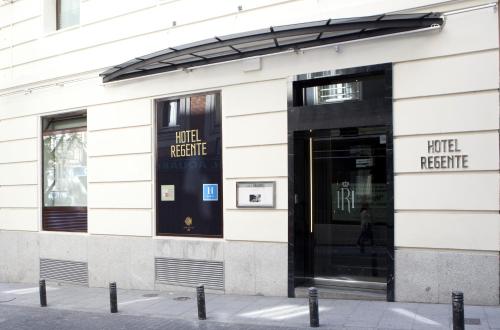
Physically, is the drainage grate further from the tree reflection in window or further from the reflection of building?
the tree reflection in window

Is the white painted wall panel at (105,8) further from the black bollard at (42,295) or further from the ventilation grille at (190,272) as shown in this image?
the black bollard at (42,295)

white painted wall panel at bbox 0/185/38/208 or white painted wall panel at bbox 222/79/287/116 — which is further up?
white painted wall panel at bbox 222/79/287/116

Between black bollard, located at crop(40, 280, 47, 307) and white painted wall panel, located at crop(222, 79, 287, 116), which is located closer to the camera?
white painted wall panel, located at crop(222, 79, 287, 116)

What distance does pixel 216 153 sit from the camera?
35.7 feet

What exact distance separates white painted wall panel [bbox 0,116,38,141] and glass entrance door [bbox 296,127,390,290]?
783 cm

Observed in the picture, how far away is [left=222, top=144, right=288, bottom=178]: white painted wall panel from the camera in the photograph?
10039mm

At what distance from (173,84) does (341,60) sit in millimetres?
3825

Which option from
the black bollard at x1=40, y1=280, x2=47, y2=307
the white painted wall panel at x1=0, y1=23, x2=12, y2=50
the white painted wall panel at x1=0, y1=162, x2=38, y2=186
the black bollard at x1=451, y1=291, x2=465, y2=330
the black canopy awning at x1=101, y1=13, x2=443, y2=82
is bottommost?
the black bollard at x1=40, y1=280, x2=47, y2=307

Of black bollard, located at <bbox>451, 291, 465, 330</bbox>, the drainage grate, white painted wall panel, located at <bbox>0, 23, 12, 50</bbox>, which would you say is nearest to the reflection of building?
white painted wall panel, located at <bbox>0, 23, 12, 50</bbox>

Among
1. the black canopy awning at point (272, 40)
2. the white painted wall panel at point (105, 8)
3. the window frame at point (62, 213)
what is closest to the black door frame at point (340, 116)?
the black canopy awning at point (272, 40)

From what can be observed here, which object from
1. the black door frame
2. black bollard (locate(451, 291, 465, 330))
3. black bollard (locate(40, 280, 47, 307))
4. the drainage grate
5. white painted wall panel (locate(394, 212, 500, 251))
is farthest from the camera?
black bollard (locate(40, 280, 47, 307))

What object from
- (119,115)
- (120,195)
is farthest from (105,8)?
(120,195)

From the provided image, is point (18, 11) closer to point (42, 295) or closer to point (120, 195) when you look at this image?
point (120, 195)

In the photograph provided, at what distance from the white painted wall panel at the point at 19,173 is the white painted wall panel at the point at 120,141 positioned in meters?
2.23
